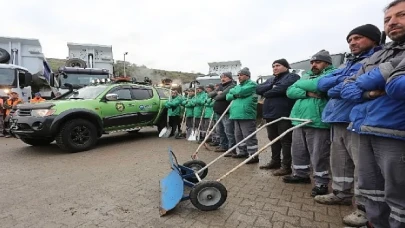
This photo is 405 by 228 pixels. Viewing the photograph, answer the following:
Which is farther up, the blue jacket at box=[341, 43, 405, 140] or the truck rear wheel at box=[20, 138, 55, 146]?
the blue jacket at box=[341, 43, 405, 140]

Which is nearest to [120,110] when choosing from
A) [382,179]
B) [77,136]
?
[77,136]

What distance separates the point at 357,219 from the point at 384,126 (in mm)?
1199

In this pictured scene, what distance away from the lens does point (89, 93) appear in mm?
7488

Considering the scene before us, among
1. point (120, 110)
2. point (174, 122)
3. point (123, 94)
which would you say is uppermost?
point (123, 94)

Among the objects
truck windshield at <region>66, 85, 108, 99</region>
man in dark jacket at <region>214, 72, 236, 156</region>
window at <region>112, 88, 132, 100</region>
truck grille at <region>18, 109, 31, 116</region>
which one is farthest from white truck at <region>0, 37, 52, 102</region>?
man in dark jacket at <region>214, 72, 236, 156</region>

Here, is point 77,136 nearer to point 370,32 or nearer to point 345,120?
point 345,120

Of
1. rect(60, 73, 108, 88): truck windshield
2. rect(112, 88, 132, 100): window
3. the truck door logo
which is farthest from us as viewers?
rect(60, 73, 108, 88): truck windshield

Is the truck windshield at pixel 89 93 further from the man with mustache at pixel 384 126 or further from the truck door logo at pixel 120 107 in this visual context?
the man with mustache at pixel 384 126

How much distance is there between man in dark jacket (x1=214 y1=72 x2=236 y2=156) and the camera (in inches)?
250

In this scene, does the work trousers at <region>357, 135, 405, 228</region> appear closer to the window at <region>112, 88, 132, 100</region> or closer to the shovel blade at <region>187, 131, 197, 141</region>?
the shovel blade at <region>187, 131, 197, 141</region>

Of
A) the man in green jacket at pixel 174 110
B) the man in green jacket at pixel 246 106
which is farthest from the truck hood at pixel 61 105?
the man in green jacket at pixel 246 106

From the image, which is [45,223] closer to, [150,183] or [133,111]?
[150,183]

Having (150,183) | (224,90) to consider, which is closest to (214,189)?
(150,183)

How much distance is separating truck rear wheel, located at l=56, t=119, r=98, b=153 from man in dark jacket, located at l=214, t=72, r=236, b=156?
11.0ft
